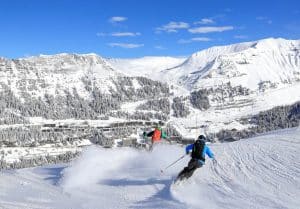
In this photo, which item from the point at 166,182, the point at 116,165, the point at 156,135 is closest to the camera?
the point at 166,182

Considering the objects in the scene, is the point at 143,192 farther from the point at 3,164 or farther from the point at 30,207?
the point at 3,164

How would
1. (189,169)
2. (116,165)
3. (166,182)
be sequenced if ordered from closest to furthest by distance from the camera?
1. (189,169)
2. (166,182)
3. (116,165)

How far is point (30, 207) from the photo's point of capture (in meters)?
18.6

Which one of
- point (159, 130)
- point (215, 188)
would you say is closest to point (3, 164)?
point (159, 130)

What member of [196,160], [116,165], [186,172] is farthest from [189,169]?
[116,165]

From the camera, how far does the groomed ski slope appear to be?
61.5 ft

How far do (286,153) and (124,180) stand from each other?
8.20 metres

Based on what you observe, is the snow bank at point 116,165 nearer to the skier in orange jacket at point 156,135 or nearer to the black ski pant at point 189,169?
the skier in orange jacket at point 156,135

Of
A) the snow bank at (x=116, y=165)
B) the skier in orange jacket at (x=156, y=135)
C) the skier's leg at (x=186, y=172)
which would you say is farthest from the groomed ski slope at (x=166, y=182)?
the skier in orange jacket at (x=156, y=135)

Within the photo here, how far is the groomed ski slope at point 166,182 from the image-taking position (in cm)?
1873

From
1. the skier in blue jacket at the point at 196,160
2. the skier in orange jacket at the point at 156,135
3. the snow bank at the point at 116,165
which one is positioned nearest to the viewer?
the skier in blue jacket at the point at 196,160

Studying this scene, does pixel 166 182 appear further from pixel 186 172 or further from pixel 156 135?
pixel 156 135

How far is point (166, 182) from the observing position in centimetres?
2248

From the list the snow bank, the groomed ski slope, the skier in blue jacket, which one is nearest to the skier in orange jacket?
the snow bank
